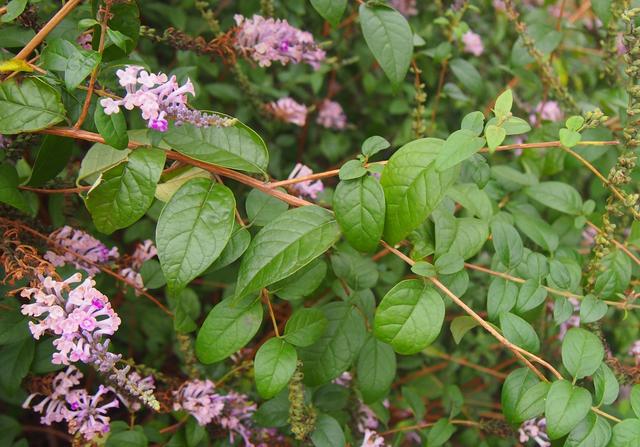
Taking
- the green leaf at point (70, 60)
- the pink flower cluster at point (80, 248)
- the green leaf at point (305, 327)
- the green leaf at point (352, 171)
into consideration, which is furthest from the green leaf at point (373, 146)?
the pink flower cluster at point (80, 248)

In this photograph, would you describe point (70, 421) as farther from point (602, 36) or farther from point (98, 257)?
point (602, 36)

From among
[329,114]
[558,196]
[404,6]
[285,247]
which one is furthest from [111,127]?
[404,6]

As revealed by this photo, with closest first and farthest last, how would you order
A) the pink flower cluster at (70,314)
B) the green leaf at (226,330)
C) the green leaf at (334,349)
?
the pink flower cluster at (70,314) < the green leaf at (226,330) < the green leaf at (334,349)

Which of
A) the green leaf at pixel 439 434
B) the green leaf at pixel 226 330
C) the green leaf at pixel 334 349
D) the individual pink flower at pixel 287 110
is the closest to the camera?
the green leaf at pixel 226 330

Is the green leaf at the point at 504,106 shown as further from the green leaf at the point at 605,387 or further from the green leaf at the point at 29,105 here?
the green leaf at the point at 29,105

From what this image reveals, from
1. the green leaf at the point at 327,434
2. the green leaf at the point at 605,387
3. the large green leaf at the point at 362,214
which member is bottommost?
the green leaf at the point at 327,434

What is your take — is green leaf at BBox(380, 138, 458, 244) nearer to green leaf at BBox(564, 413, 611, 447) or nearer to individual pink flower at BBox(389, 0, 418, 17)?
green leaf at BBox(564, 413, 611, 447)

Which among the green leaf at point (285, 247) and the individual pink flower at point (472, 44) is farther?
the individual pink flower at point (472, 44)

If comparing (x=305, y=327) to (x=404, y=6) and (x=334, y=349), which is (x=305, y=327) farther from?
(x=404, y=6)
